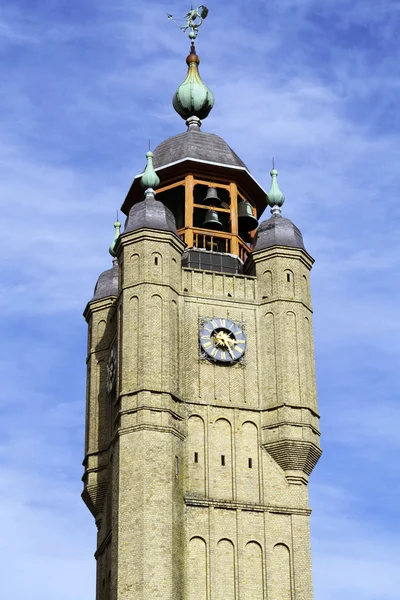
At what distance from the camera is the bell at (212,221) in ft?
211

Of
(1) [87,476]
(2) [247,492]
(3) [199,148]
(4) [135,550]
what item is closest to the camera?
(4) [135,550]

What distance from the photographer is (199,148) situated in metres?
66.7

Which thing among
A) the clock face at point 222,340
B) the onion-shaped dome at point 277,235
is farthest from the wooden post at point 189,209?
the clock face at point 222,340

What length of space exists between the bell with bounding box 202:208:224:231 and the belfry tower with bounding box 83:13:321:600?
8cm

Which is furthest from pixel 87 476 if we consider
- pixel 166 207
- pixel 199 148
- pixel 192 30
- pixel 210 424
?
pixel 192 30

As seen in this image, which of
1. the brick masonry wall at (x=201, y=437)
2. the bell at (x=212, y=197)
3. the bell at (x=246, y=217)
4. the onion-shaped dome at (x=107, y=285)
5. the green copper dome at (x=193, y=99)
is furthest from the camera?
the green copper dome at (x=193, y=99)

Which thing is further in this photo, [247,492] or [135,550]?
[247,492]

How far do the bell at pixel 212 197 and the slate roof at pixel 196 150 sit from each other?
138cm

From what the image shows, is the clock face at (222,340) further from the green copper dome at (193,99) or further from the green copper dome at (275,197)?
the green copper dome at (193,99)

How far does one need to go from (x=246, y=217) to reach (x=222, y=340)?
27.2 feet

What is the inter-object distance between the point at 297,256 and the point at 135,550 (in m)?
15.2

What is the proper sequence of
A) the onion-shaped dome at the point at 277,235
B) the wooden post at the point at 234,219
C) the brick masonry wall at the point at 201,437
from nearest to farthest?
the brick masonry wall at the point at 201,437, the onion-shaped dome at the point at 277,235, the wooden post at the point at 234,219

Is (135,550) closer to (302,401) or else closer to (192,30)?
(302,401)

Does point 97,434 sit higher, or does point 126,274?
point 126,274
